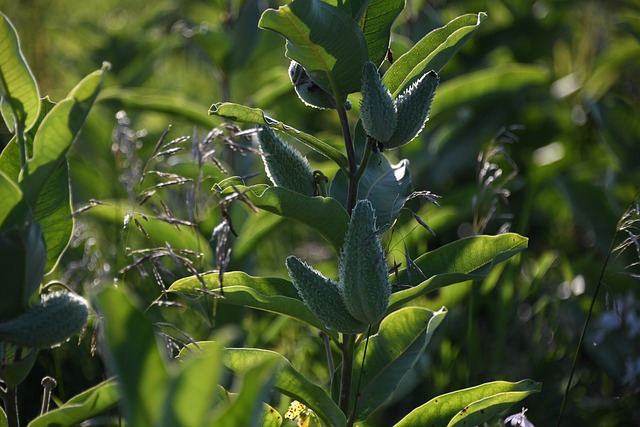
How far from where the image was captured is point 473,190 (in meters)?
2.98

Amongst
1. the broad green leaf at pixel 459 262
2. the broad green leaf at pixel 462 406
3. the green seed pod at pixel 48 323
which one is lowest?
the broad green leaf at pixel 462 406

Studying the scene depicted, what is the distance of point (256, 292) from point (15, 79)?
49 cm

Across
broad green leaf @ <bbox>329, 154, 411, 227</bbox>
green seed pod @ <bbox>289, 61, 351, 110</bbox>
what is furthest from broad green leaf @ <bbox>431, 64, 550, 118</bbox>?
green seed pod @ <bbox>289, 61, 351, 110</bbox>

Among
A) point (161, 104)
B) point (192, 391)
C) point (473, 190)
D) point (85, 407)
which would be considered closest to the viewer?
point (192, 391)

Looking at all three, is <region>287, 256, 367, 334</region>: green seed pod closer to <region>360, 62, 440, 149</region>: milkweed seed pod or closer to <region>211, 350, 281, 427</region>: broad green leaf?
<region>360, 62, 440, 149</region>: milkweed seed pod

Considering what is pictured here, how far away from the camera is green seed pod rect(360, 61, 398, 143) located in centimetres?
128

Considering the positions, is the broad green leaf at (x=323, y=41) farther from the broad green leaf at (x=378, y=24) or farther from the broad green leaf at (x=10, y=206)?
the broad green leaf at (x=10, y=206)

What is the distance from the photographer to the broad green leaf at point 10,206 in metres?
1.14

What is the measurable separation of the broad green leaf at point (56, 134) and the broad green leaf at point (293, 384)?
40 cm

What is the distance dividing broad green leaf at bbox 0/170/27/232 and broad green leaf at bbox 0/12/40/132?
133 millimetres

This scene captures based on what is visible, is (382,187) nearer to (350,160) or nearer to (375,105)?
(350,160)

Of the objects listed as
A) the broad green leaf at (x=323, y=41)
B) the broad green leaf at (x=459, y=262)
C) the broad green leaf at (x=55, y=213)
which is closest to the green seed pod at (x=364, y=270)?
the broad green leaf at (x=459, y=262)

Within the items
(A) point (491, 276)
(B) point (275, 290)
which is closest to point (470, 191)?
(A) point (491, 276)

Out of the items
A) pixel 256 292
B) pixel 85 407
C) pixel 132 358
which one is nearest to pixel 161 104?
pixel 256 292
